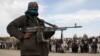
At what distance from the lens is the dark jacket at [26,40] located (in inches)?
288

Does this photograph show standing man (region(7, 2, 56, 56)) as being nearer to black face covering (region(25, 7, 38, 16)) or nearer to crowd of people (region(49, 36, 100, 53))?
black face covering (region(25, 7, 38, 16))

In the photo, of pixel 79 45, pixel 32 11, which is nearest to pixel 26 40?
pixel 32 11

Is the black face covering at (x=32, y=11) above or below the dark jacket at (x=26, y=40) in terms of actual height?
above

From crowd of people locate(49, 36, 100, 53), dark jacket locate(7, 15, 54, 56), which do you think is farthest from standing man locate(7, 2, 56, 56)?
crowd of people locate(49, 36, 100, 53)

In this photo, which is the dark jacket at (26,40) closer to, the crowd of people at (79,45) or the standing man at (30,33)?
the standing man at (30,33)

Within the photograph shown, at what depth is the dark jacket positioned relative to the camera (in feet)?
24.0

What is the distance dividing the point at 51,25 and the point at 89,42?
107 feet

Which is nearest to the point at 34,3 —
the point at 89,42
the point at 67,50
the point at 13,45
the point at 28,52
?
the point at 28,52

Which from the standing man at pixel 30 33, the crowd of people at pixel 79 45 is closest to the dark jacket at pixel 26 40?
the standing man at pixel 30 33

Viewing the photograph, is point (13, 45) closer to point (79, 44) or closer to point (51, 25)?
point (79, 44)

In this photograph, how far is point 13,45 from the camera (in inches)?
2491

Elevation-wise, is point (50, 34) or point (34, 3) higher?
point (34, 3)

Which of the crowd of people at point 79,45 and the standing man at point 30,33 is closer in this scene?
the standing man at point 30,33

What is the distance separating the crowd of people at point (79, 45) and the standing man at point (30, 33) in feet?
103
